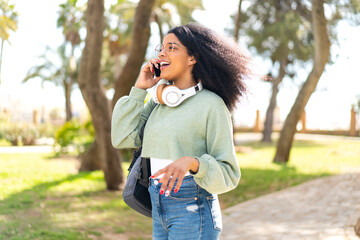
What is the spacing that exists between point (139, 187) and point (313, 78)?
10.4 metres

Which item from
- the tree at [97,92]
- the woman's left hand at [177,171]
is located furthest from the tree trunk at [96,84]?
the woman's left hand at [177,171]

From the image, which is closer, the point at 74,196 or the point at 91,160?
the point at 74,196

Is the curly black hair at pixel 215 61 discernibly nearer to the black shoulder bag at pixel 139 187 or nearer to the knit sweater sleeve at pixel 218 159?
the knit sweater sleeve at pixel 218 159

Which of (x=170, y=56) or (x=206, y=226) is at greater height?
(x=170, y=56)

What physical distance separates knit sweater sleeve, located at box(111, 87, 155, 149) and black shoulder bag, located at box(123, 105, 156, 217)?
0.06 meters

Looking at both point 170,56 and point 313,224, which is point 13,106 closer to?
point 313,224

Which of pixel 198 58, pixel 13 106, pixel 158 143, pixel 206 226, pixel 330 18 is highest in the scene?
pixel 330 18

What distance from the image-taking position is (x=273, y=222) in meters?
6.62

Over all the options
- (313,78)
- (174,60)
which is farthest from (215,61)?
(313,78)

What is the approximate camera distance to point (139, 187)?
231cm

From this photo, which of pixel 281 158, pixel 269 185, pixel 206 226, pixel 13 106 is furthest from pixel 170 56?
pixel 13 106

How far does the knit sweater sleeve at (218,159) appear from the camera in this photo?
75.8 inches

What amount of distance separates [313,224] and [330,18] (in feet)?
36.4

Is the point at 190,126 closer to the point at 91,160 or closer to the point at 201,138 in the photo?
the point at 201,138
